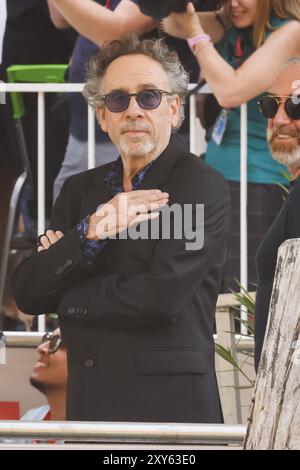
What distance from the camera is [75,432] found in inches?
153

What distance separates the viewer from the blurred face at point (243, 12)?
18.1ft

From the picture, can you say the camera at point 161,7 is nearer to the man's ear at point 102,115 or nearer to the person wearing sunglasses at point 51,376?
the man's ear at point 102,115

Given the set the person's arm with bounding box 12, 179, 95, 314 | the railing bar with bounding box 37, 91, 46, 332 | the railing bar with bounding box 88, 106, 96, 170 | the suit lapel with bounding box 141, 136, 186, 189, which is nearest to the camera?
the person's arm with bounding box 12, 179, 95, 314

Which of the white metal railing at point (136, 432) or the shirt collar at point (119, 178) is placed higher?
the shirt collar at point (119, 178)

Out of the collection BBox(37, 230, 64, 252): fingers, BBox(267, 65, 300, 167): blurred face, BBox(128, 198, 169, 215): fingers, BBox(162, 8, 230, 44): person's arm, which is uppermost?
BBox(162, 8, 230, 44): person's arm

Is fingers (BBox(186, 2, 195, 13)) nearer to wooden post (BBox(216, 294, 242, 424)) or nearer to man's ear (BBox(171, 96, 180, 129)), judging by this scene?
man's ear (BBox(171, 96, 180, 129))

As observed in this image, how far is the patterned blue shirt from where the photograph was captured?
4531 mm

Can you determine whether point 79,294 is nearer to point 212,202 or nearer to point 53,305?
point 53,305

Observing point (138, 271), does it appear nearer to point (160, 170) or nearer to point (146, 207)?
point (146, 207)

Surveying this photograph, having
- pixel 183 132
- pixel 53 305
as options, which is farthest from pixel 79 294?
pixel 183 132

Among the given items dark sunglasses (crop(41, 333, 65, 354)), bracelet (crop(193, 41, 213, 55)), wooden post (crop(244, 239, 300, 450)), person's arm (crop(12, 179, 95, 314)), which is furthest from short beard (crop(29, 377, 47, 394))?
wooden post (crop(244, 239, 300, 450))

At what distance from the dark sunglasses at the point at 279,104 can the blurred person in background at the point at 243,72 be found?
558 mm

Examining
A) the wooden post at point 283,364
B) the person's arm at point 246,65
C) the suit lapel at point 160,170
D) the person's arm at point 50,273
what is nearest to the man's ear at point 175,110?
the suit lapel at point 160,170
